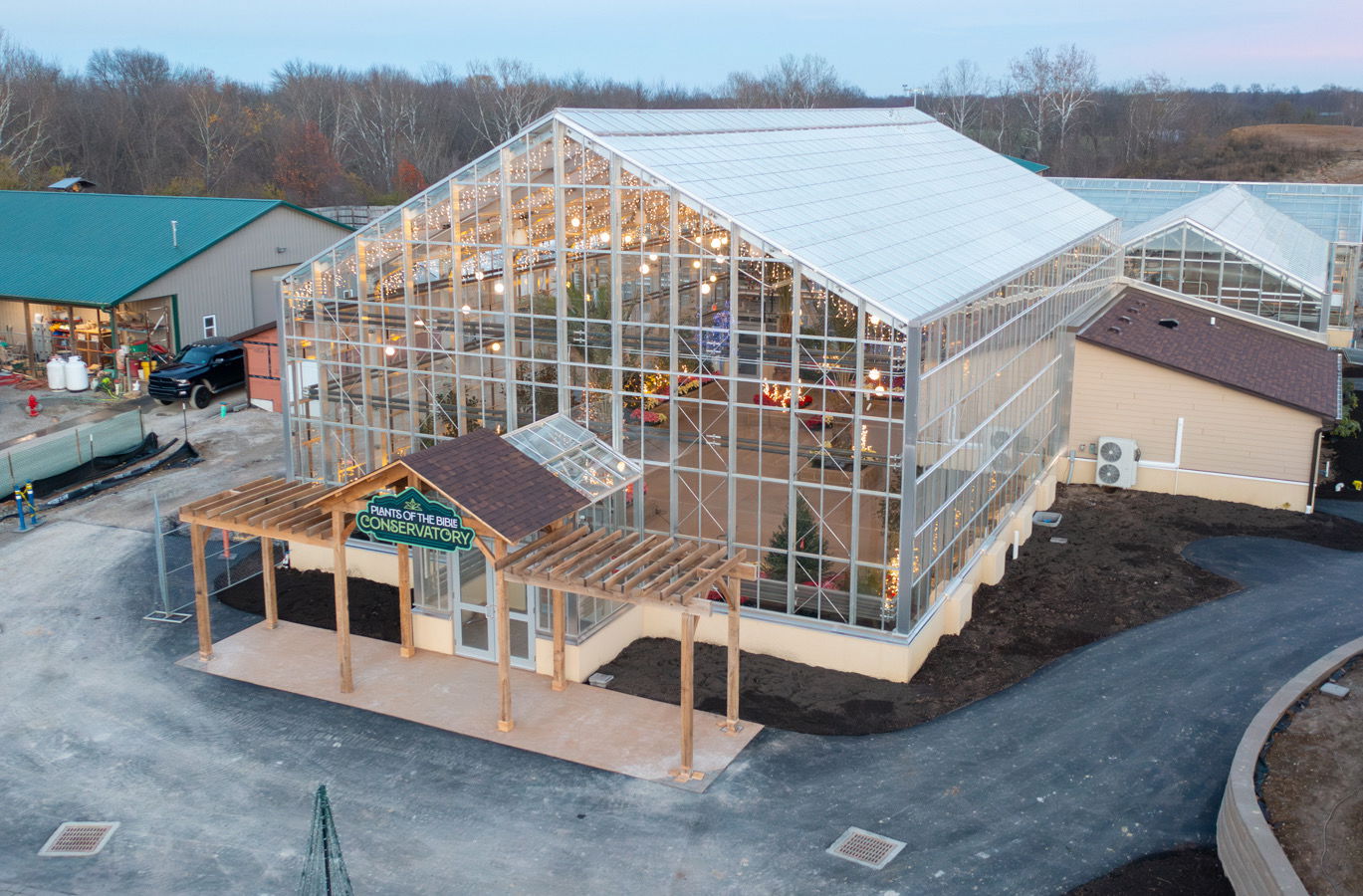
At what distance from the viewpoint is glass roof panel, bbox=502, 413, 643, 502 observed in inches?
732

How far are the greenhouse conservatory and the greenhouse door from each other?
94mm

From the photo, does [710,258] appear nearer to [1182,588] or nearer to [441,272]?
[441,272]

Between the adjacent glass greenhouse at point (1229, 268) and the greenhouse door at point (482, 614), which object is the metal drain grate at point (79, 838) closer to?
the greenhouse door at point (482, 614)

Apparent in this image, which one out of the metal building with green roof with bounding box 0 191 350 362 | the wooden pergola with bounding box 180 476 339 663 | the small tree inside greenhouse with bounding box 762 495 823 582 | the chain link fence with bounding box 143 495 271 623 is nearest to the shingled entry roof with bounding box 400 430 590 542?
the wooden pergola with bounding box 180 476 339 663

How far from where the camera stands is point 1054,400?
90.7ft

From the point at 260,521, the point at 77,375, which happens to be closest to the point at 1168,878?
the point at 260,521

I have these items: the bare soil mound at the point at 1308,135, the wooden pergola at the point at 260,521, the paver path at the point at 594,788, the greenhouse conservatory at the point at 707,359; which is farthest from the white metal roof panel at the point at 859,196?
the bare soil mound at the point at 1308,135

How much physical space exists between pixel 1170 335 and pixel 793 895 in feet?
67.1

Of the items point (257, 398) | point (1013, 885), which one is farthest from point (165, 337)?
point (1013, 885)

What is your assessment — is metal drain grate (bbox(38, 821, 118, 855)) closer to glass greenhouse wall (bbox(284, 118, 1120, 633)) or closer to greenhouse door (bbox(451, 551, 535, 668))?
greenhouse door (bbox(451, 551, 535, 668))

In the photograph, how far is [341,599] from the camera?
1823 cm

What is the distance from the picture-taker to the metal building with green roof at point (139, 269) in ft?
127

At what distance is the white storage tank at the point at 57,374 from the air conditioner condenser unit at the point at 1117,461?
30336 millimetres

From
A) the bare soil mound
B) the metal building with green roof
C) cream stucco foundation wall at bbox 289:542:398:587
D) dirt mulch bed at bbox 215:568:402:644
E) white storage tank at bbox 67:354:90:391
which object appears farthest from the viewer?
the bare soil mound
